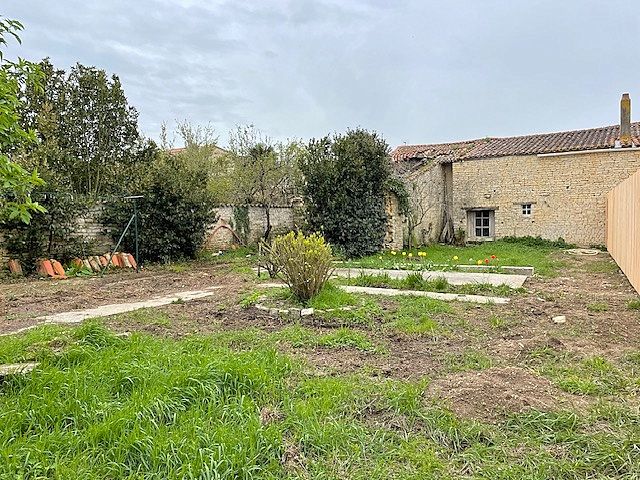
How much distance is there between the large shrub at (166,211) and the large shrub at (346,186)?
145 inches

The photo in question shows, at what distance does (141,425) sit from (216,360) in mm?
1156

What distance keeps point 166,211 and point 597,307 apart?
1147 cm

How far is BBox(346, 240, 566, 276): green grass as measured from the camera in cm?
1258


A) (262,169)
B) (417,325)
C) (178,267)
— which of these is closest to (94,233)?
(178,267)

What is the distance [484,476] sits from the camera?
2723mm

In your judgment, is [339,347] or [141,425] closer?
[141,425]

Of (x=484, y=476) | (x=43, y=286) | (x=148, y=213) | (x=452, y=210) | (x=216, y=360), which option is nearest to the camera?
(x=484, y=476)

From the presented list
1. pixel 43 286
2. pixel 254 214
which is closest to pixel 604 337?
pixel 43 286

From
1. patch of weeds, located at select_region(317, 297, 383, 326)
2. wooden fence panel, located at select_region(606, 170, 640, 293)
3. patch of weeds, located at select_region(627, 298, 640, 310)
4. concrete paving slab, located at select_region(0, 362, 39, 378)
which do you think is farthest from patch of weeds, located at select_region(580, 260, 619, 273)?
concrete paving slab, located at select_region(0, 362, 39, 378)

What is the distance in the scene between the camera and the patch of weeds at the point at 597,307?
702cm

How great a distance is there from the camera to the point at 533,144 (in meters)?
20.4

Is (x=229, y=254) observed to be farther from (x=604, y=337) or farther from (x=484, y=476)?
(x=484, y=476)

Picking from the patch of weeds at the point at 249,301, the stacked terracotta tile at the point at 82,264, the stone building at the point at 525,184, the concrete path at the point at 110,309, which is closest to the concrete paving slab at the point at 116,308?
the concrete path at the point at 110,309

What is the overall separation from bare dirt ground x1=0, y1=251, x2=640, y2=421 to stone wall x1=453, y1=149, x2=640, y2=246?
29.5ft
